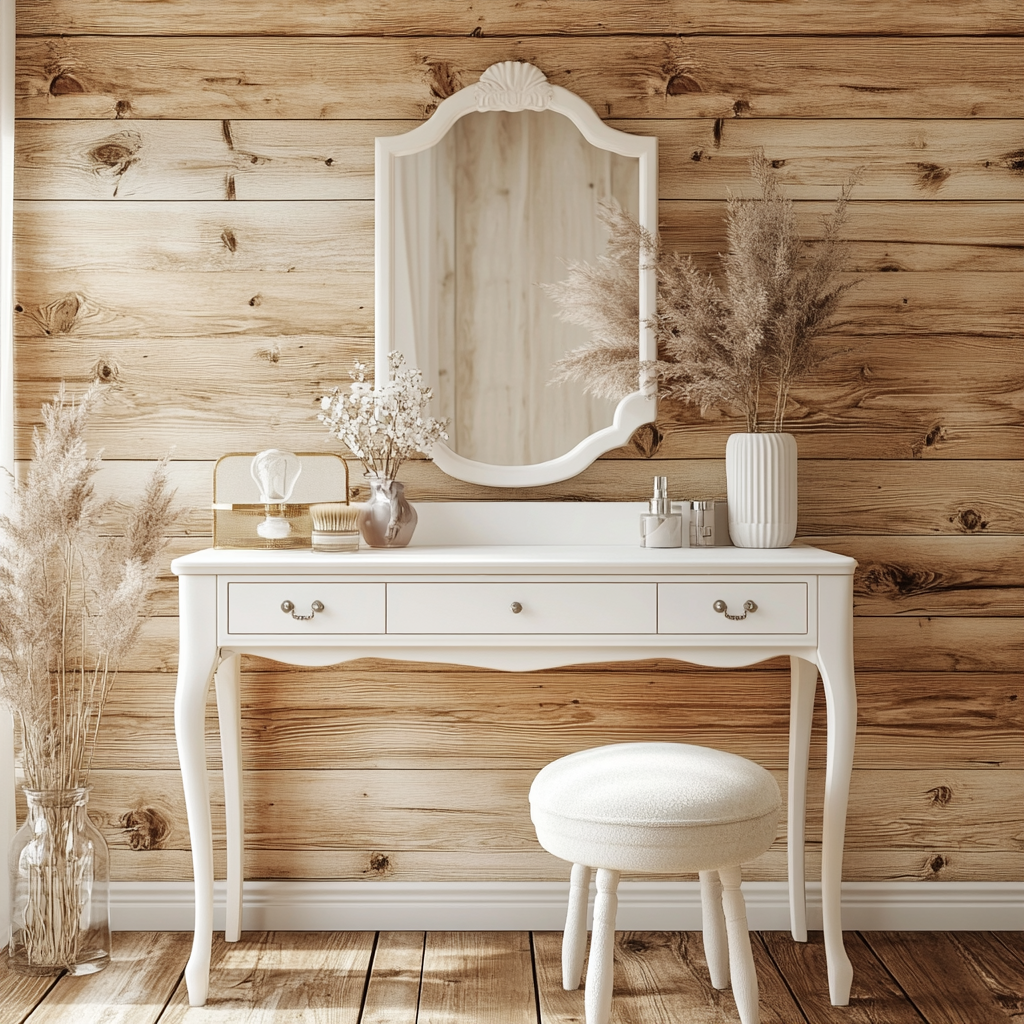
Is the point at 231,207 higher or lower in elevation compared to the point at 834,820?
higher

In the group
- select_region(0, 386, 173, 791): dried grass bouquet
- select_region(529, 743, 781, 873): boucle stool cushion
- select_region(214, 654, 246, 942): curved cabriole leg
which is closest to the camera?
select_region(529, 743, 781, 873): boucle stool cushion

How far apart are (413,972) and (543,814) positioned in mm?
627

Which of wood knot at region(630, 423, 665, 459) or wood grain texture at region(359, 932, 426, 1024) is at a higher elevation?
wood knot at region(630, 423, 665, 459)

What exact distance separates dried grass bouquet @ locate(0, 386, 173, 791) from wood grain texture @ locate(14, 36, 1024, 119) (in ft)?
2.39

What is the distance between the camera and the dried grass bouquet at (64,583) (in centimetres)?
192

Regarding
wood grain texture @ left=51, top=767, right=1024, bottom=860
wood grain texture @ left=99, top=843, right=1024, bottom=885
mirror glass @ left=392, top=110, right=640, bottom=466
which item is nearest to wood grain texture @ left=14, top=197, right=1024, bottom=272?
mirror glass @ left=392, top=110, right=640, bottom=466

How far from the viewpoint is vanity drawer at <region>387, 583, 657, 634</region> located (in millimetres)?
1825

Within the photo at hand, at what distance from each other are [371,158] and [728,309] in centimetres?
86

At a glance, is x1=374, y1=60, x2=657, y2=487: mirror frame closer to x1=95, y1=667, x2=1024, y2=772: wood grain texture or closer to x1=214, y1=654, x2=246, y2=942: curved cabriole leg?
x1=95, y1=667, x2=1024, y2=772: wood grain texture

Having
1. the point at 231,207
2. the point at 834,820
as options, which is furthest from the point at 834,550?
the point at 231,207

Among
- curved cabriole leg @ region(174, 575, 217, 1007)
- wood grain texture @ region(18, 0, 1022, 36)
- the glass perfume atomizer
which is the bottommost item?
curved cabriole leg @ region(174, 575, 217, 1007)

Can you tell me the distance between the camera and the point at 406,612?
72.1 inches

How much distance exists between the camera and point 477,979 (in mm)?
2002

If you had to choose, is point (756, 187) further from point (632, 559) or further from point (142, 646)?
point (142, 646)
